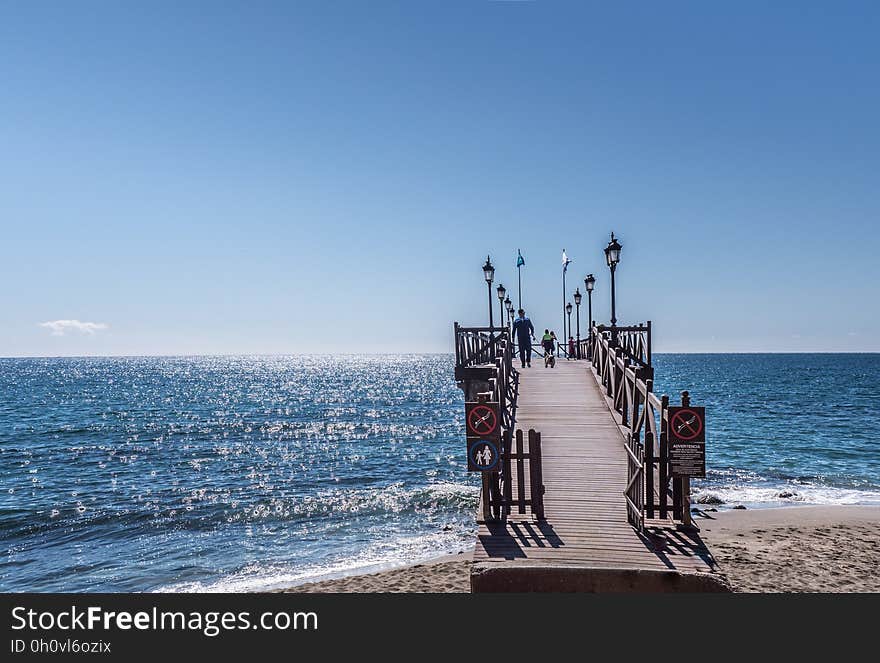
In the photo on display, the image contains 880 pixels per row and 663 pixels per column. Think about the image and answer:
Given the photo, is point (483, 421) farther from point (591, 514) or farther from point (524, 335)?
point (524, 335)

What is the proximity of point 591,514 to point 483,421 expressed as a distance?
2.38m

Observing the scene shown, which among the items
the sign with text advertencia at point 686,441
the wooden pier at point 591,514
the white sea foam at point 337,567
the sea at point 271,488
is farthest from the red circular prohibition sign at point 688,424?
the sea at point 271,488

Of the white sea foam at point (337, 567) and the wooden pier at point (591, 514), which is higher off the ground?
the wooden pier at point (591, 514)

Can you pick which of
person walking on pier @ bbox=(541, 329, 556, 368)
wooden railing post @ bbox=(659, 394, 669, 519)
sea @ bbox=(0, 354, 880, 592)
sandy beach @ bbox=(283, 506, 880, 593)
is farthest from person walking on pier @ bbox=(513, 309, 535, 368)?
wooden railing post @ bbox=(659, 394, 669, 519)

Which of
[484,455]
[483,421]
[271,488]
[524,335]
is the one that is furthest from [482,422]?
[271,488]

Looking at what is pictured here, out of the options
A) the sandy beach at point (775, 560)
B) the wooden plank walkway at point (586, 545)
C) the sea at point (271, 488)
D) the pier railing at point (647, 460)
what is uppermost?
the pier railing at point (647, 460)

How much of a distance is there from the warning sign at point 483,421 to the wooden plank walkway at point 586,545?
4.82 feet

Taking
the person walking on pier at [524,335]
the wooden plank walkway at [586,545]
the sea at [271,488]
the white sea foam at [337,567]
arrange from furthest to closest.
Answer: the person walking on pier at [524,335], the sea at [271,488], the white sea foam at [337,567], the wooden plank walkway at [586,545]

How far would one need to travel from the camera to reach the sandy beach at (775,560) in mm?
13422

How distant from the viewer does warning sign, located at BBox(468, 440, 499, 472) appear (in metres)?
8.89

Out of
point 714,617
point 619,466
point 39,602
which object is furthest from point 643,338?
point 39,602

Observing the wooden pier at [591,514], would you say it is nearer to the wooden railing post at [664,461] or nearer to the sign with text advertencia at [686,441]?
the wooden railing post at [664,461]

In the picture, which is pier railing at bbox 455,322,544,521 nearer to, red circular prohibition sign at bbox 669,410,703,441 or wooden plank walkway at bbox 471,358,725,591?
wooden plank walkway at bbox 471,358,725,591

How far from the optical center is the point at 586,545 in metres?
8.17
